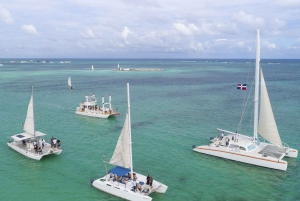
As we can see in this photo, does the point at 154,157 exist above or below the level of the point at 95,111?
below

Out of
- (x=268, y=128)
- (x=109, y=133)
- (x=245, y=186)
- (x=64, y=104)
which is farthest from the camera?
(x=64, y=104)

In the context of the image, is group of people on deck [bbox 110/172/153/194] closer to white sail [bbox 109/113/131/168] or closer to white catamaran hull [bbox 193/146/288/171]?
white sail [bbox 109/113/131/168]

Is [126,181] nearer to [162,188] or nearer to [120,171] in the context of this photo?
[120,171]

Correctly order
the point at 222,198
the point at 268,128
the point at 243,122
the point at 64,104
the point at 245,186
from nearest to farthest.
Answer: the point at 222,198 → the point at 245,186 → the point at 268,128 → the point at 243,122 → the point at 64,104

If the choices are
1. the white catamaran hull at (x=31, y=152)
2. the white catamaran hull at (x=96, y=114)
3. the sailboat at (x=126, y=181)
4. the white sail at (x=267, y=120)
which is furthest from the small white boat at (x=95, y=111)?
the white sail at (x=267, y=120)

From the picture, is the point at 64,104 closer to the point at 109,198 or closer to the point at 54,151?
the point at 54,151

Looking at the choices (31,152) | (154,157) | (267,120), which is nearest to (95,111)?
(31,152)

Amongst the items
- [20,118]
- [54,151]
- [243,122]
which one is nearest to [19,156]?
[54,151]
